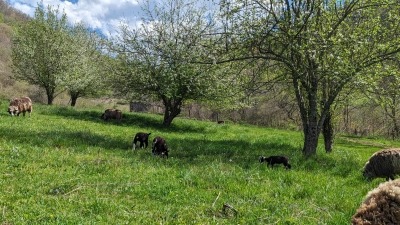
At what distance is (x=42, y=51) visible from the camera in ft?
136

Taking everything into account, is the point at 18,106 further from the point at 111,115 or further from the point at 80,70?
the point at 80,70

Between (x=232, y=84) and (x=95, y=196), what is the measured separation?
13.0 meters

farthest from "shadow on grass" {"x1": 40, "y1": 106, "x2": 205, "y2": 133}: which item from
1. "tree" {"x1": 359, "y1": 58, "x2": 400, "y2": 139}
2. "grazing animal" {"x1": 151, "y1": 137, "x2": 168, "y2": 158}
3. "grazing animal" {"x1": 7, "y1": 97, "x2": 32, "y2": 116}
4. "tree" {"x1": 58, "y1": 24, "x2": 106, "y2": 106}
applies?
"tree" {"x1": 359, "y1": 58, "x2": 400, "y2": 139}

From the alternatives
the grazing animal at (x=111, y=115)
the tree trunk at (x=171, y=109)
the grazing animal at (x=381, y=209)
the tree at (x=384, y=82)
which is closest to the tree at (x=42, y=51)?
the grazing animal at (x=111, y=115)

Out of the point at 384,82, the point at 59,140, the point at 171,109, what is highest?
the point at 384,82

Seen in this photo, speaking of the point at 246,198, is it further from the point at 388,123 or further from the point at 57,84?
the point at 388,123

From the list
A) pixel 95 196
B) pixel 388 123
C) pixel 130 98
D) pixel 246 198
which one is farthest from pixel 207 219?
pixel 388 123

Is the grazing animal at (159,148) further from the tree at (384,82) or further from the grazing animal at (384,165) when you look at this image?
the tree at (384,82)

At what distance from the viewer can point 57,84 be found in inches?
1618

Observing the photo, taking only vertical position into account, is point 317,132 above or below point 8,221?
above

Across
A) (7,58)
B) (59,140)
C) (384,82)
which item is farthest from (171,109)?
(7,58)

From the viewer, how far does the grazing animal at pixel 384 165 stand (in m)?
11.8

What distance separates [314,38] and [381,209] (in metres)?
10.5

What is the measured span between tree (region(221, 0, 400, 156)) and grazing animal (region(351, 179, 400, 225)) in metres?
9.47
